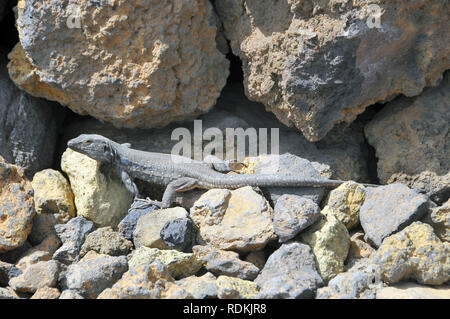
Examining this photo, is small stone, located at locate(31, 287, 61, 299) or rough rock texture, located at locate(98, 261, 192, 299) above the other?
rough rock texture, located at locate(98, 261, 192, 299)

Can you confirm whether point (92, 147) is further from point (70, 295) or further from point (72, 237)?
point (70, 295)

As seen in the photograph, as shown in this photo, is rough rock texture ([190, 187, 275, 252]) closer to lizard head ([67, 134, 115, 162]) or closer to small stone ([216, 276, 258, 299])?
small stone ([216, 276, 258, 299])

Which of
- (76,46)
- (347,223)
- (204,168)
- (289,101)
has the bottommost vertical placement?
(347,223)

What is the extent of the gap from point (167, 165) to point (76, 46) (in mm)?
1366

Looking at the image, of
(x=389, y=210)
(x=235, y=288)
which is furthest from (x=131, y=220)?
(x=389, y=210)

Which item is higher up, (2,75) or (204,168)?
(2,75)

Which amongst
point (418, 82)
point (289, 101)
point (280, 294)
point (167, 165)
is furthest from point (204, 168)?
point (418, 82)

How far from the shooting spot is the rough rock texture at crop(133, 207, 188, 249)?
3.92 m

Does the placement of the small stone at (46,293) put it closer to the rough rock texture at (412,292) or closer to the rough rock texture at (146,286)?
the rough rock texture at (146,286)

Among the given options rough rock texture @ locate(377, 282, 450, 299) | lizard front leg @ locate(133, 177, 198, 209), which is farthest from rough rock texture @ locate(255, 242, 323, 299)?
lizard front leg @ locate(133, 177, 198, 209)

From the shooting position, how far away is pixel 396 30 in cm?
400

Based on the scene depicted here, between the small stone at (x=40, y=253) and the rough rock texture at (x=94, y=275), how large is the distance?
38 cm

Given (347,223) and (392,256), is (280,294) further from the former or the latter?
A: (347,223)

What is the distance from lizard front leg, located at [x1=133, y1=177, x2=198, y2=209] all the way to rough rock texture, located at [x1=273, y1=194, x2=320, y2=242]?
1.04 meters
